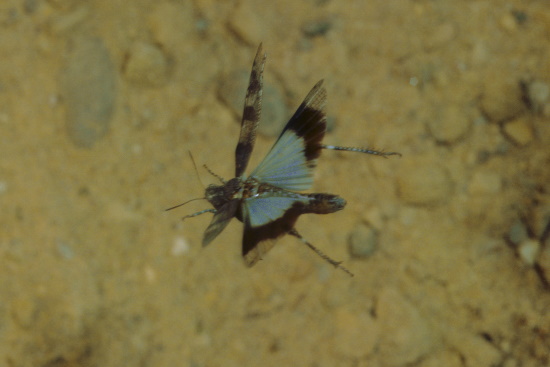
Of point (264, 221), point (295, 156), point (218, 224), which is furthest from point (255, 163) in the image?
point (218, 224)

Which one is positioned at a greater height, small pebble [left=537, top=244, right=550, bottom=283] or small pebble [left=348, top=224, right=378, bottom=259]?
small pebble [left=348, top=224, right=378, bottom=259]

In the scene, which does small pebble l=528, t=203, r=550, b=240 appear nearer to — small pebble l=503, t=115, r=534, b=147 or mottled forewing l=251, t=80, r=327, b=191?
small pebble l=503, t=115, r=534, b=147

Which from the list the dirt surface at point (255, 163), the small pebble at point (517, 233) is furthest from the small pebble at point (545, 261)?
the small pebble at point (517, 233)

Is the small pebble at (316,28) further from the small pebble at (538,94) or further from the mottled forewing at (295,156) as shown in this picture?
the mottled forewing at (295,156)

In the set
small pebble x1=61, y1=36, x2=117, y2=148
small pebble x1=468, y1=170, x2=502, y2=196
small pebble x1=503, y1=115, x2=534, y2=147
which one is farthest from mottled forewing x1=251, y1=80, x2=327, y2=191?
small pebble x1=503, y1=115, x2=534, y2=147

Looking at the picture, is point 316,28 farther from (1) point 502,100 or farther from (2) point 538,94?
(2) point 538,94

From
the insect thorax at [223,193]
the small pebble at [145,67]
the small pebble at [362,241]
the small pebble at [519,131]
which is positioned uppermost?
the small pebble at [145,67]
